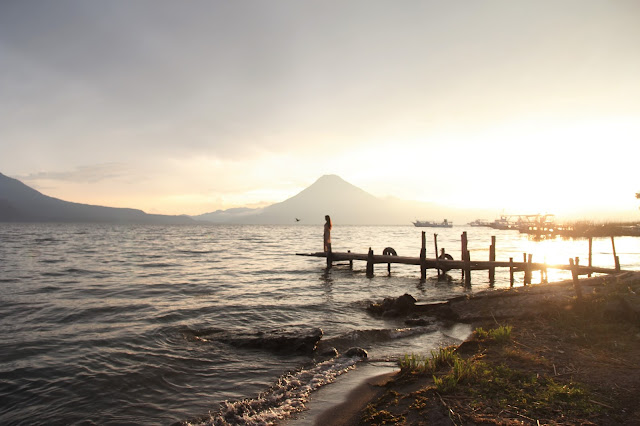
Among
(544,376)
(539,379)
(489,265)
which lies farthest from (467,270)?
(539,379)

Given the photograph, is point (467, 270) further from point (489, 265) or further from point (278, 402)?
point (278, 402)

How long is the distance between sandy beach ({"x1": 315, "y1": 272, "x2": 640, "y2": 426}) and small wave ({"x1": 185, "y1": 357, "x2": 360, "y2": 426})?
2.62 feet

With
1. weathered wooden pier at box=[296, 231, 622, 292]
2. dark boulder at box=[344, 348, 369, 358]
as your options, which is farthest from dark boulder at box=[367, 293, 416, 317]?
weathered wooden pier at box=[296, 231, 622, 292]

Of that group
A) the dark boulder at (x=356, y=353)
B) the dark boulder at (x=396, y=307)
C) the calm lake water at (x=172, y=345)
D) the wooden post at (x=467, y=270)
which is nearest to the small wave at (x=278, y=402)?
the calm lake water at (x=172, y=345)

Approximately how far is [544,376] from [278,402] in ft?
15.2

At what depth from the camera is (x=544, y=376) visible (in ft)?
18.5

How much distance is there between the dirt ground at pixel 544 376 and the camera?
456 cm

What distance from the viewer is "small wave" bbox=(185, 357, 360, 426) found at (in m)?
5.78

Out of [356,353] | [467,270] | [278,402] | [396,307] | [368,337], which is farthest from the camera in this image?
[467,270]

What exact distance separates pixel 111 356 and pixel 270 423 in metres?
5.55

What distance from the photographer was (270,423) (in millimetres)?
5566

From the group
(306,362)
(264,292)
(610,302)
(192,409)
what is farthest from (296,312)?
(610,302)

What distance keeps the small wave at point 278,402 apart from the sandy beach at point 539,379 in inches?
31.4

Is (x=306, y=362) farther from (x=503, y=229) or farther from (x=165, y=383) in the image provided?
(x=503, y=229)
